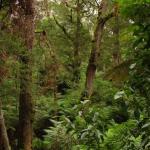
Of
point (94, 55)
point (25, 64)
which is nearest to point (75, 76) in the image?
point (94, 55)

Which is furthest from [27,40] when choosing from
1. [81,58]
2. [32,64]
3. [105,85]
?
[81,58]

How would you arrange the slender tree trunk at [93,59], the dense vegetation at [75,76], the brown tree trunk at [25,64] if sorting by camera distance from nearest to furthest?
the dense vegetation at [75,76]
the brown tree trunk at [25,64]
the slender tree trunk at [93,59]

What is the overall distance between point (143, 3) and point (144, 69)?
1.51 ft

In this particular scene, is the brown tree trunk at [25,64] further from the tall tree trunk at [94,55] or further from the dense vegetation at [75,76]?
the tall tree trunk at [94,55]

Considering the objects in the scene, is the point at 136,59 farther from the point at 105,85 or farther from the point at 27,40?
the point at 105,85

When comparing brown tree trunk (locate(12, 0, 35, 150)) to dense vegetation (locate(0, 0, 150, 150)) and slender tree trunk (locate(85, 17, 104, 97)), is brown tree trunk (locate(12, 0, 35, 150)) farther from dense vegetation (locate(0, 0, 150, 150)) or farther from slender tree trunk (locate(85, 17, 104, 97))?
slender tree trunk (locate(85, 17, 104, 97))

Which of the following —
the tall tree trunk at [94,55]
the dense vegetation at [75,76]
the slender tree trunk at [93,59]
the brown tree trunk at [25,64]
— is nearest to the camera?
the dense vegetation at [75,76]

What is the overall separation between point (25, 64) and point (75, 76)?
31.9ft

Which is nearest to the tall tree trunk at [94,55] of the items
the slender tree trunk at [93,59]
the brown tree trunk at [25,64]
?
the slender tree trunk at [93,59]

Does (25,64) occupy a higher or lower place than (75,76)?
higher

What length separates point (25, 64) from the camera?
10273 mm

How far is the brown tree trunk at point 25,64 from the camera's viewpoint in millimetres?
9367

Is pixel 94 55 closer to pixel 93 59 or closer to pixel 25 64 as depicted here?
pixel 93 59

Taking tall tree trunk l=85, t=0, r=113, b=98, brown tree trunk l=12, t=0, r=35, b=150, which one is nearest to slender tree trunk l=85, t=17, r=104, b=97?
tall tree trunk l=85, t=0, r=113, b=98
